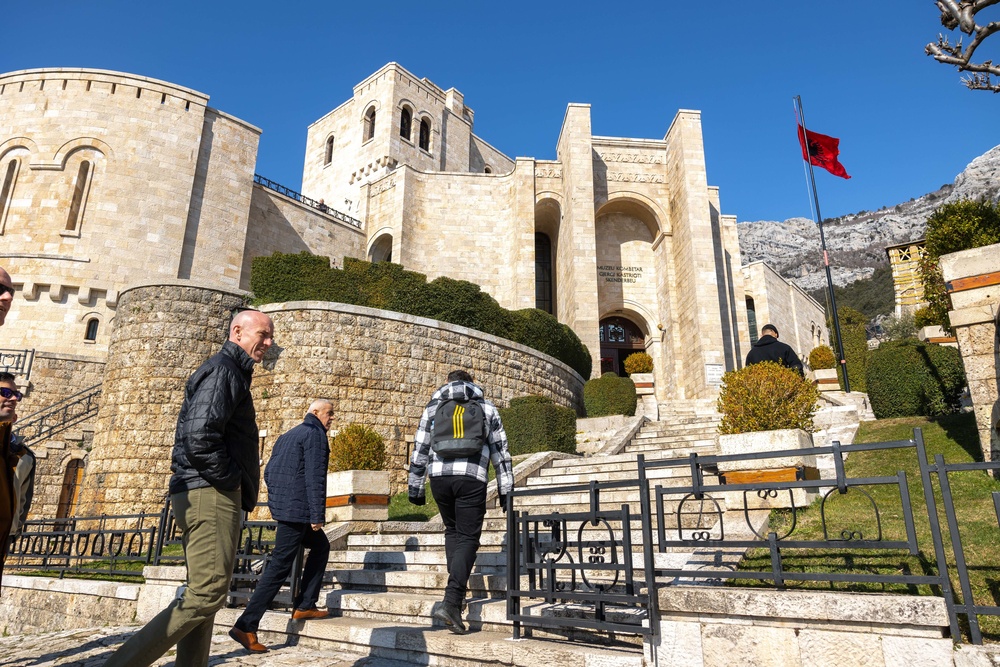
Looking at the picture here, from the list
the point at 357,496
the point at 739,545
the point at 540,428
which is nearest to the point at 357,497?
the point at 357,496

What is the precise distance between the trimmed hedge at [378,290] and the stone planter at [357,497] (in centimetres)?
731

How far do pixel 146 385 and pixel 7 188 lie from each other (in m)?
11.2

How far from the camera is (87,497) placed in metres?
12.7

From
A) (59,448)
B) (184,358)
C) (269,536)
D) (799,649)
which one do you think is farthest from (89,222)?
(799,649)

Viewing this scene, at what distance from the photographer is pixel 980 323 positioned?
20.4ft

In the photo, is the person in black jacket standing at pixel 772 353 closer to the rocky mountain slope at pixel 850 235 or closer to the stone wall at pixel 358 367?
the stone wall at pixel 358 367

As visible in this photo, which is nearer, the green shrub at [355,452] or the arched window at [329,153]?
the green shrub at [355,452]

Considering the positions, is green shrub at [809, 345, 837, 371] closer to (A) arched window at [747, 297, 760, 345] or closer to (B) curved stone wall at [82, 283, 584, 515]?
(B) curved stone wall at [82, 283, 584, 515]

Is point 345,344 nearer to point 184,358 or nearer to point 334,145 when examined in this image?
point 184,358

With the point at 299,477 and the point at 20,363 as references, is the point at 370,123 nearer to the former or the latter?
the point at 20,363

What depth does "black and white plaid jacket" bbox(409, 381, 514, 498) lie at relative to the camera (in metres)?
4.21

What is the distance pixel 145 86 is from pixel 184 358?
11831 millimetres

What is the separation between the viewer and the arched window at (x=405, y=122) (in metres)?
33.6

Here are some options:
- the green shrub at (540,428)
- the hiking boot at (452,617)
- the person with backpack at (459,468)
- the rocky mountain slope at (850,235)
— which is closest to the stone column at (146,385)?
the green shrub at (540,428)
